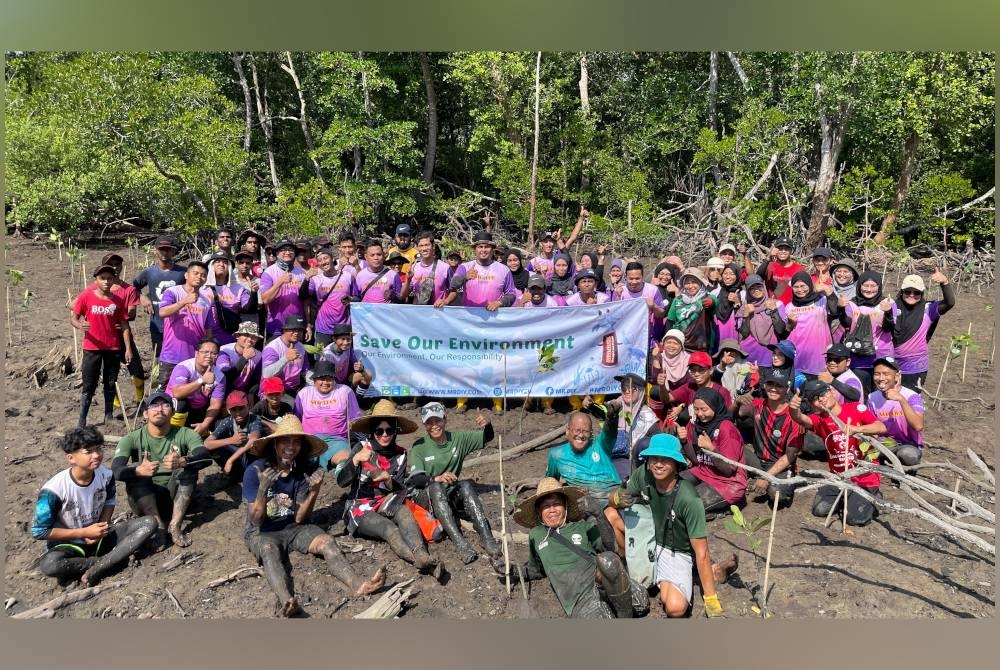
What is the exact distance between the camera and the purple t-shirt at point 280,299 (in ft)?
28.5

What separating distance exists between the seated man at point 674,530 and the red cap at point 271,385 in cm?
351

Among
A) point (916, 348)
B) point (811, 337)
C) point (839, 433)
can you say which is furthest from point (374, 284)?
point (916, 348)

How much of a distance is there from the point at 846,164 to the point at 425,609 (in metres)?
18.6

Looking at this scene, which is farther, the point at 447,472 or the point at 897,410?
the point at 897,410

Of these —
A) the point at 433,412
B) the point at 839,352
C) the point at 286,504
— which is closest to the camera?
the point at 286,504

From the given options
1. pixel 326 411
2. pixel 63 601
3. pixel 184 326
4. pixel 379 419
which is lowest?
pixel 63 601

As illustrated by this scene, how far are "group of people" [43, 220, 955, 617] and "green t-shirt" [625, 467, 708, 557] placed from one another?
0.6 inches

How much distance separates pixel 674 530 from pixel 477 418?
2963 mm

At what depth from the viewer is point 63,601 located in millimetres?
5586

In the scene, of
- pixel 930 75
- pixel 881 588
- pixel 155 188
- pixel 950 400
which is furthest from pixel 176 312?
pixel 930 75

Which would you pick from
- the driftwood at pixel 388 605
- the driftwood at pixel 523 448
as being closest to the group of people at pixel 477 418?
the driftwood at pixel 388 605

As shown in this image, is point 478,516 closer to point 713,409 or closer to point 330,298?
point 713,409

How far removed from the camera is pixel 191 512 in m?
6.86

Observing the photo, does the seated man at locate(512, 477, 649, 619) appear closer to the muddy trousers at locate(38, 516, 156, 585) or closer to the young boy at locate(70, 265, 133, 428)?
the muddy trousers at locate(38, 516, 156, 585)
